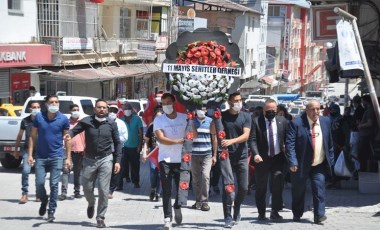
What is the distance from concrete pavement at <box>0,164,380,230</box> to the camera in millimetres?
11148

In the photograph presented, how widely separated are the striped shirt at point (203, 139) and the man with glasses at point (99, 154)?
3.91 feet

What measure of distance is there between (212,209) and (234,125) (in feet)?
7.97

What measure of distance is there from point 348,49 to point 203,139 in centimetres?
296

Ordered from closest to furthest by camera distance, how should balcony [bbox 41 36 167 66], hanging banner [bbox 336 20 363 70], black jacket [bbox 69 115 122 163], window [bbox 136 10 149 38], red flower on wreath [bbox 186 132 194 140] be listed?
red flower on wreath [bbox 186 132 194 140] → black jacket [bbox 69 115 122 163] → hanging banner [bbox 336 20 363 70] → balcony [bbox 41 36 167 66] → window [bbox 136 10 149 38]

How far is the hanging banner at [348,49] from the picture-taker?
39.7 feet

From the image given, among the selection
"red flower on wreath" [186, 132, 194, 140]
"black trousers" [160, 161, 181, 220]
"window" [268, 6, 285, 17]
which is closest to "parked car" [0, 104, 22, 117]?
"black trousers" [160, 161, 181, 220]

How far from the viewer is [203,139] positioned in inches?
436

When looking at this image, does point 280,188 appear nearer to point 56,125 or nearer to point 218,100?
point 218,100

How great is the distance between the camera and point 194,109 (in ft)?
36.0

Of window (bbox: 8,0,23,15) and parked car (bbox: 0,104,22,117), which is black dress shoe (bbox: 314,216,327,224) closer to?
parked car (bbox: 0,104,22,117)

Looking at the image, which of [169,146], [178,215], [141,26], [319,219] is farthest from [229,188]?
[141,26]

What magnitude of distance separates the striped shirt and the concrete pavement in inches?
42.7

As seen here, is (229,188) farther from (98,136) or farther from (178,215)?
(98,136)

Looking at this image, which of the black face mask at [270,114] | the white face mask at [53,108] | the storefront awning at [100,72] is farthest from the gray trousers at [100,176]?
the storefront awning at [100,72]
